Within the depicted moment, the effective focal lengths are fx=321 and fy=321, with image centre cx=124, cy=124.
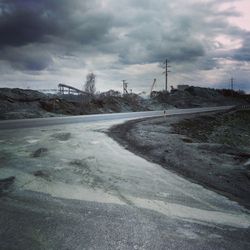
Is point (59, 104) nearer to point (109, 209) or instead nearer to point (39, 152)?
point (39, 152)

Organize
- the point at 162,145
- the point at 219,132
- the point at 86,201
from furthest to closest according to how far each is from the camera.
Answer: the point at 219,132, the point at 162,145, the point at 86,201

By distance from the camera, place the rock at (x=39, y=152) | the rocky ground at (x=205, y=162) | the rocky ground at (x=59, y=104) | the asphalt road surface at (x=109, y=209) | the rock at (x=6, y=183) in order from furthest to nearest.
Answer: the rocky ground at (x=59, y=104) < the rock at (x=39, y=152) < the rocky ground at (x=205, y=162) < the rock at (x=6, y=183) < the asphalt road surface at (x=109, y=209)

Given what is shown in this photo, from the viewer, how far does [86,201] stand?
561 centimetres

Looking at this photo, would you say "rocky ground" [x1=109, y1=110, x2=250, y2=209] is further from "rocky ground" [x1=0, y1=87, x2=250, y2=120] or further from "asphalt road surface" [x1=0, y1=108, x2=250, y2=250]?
"rocky ground" [x1=0, y1=87, x2=250, y2=120]

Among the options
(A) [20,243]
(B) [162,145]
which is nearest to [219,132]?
(B) [162,145]

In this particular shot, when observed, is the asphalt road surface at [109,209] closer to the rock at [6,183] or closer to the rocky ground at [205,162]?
the rock at [6,183]

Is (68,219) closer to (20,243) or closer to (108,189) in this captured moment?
(20,243)

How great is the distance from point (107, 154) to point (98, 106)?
38.7 metres

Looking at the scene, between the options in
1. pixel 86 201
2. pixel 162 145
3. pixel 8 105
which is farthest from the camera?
pixel 8 105

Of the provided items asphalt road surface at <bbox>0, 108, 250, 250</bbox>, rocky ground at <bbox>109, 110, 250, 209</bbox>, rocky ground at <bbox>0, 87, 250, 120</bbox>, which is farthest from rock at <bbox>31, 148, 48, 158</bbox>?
rocky ground at <bbox>0, 87, 250, 120</bbox>

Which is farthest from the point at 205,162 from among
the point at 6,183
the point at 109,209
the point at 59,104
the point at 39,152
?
the point at 59,104

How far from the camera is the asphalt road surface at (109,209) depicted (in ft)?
13.6

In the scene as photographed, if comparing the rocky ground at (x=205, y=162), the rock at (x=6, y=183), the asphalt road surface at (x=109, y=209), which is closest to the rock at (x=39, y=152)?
the asphalt road surface at (x=109, y=209)

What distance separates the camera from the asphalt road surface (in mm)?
4160
